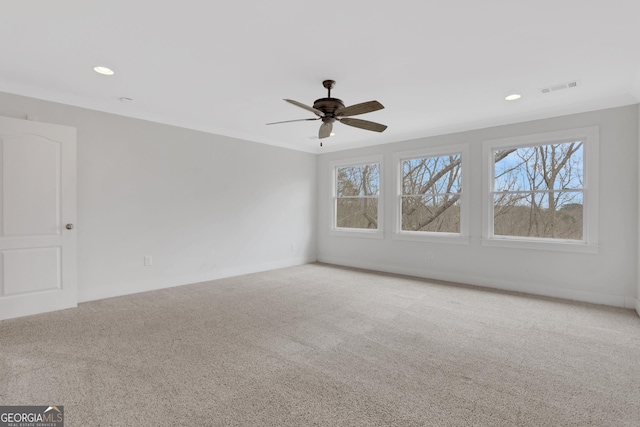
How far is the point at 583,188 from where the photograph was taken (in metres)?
4.09

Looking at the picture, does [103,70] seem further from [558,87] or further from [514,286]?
[514,286]

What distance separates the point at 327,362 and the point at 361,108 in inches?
86.8

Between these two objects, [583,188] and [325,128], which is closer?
[325,128]

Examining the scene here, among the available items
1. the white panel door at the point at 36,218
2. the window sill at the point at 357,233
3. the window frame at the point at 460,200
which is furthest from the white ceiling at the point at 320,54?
the window sill at the point at 357,233

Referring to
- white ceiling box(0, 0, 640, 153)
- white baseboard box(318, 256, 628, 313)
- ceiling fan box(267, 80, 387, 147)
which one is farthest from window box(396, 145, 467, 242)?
ceiling fan box(267, 80, 387, 147)

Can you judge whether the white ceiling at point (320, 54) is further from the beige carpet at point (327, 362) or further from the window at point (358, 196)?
the beige carpet at point (327, 362)

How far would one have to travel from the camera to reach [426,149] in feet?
17.7

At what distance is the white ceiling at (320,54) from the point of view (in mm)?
2170

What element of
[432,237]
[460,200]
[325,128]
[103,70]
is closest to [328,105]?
[325,128]

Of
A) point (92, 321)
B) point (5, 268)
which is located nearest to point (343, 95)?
point (92, 321)

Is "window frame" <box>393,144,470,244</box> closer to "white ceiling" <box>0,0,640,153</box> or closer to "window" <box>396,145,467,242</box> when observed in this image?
"window" <box>396,145,467,242</box>

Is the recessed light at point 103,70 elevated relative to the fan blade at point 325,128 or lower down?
elevated

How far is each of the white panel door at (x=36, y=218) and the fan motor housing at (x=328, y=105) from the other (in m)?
2.91

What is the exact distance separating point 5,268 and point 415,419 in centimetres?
416
